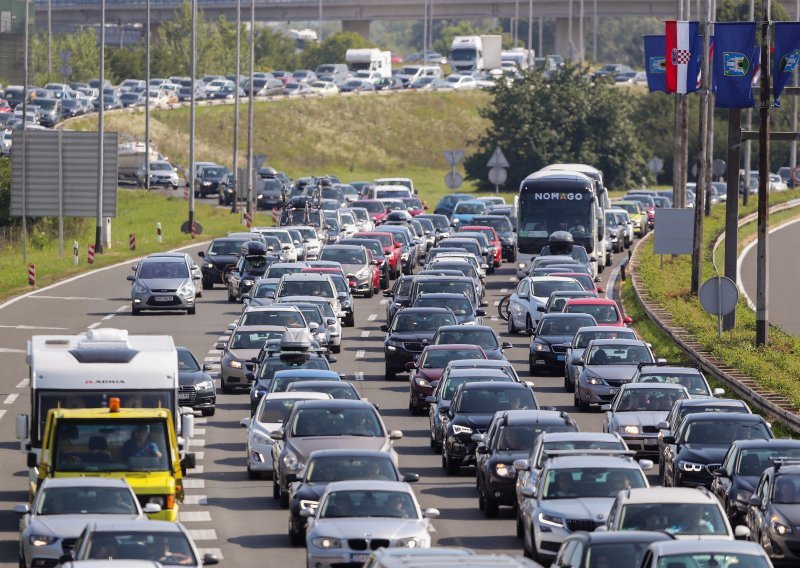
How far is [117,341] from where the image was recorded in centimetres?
2442

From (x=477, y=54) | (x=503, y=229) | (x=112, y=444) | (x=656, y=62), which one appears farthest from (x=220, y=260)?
(x=477, y=54)

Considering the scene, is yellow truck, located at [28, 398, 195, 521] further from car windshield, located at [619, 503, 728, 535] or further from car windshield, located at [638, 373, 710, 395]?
car windshield, located at [638, 373, 710, 395]

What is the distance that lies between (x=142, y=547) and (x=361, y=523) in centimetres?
366

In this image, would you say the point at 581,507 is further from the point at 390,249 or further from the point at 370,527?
the point at 390,249

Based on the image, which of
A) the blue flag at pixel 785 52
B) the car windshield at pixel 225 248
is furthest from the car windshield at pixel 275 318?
the car windshield at pixel 225 248

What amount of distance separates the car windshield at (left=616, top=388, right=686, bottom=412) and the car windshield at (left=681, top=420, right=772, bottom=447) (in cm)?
378

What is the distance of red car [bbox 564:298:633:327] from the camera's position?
1754 inches

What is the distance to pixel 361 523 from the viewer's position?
21.2 metres

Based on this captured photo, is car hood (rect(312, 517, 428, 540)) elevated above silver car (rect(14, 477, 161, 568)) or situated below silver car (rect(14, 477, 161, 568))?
below

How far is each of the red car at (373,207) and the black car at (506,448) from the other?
5639 cm

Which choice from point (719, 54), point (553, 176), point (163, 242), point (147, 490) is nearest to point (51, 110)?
point (163, 242)

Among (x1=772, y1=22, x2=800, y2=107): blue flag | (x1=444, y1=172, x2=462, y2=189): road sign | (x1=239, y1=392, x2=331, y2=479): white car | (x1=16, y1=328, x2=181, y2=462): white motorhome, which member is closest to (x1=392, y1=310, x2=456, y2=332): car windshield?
(x1=772, y1=22, x2=800, y2=107): blue flag

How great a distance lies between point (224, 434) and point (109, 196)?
38450mm

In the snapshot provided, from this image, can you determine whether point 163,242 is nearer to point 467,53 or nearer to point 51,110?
point 51,110
